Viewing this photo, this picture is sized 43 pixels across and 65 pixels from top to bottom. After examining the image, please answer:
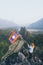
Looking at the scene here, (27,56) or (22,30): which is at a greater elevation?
(22,30)

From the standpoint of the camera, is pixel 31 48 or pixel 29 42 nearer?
pixel 31 48

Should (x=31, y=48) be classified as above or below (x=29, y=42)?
below

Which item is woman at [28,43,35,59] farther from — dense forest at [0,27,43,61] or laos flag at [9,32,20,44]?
laos flag at [9,32,20,44]

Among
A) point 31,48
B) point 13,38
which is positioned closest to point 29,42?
point 13,38

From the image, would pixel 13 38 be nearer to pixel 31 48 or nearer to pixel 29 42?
pixel 29 42

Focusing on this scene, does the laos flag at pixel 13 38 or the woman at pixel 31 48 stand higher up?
the laos flag at pixel 13 38

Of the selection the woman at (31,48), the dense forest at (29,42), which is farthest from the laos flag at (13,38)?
the woman at (31,48)

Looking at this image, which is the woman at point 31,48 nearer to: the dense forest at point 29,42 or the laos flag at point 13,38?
the dense forest at point 29,42

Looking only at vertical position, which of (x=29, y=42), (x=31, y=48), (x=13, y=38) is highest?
(x=13, y=38)

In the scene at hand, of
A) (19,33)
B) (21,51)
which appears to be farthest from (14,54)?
(19,33)

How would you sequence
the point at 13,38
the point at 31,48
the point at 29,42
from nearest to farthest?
the point at 31,48 → the point at 29,42 → the point at 13,38

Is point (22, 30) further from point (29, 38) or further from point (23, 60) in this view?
point (23, 60)
